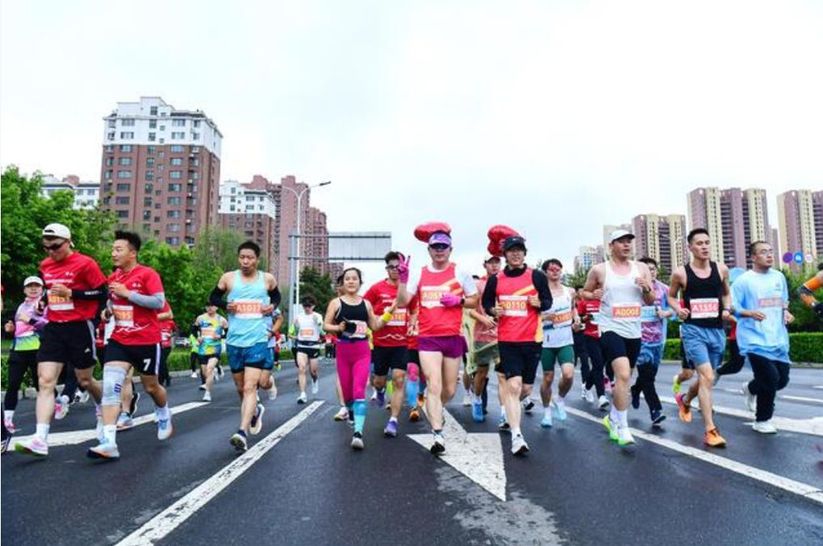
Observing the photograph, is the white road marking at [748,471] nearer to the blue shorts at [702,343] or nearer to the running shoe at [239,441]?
the blue shorts at [702,343]

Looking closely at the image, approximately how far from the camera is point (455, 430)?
7590mm

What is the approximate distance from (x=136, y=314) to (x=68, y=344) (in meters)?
0.79

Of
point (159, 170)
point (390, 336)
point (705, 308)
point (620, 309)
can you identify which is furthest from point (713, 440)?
point (159, 170)

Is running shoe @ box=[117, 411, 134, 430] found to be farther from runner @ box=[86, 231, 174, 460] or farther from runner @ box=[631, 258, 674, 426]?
runner @ box=[631, 258, 674, 426]

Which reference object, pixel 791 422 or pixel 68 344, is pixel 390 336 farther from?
pixel 791 422

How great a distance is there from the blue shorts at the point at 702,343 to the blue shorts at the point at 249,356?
4786 mm

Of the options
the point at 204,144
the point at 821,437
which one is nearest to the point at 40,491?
the point at 821,437

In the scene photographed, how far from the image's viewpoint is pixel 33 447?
5.77 meters

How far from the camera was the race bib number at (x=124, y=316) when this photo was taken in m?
6.23

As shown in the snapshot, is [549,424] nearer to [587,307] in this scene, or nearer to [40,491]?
[587,307]

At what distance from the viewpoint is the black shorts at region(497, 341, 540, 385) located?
20.5ft

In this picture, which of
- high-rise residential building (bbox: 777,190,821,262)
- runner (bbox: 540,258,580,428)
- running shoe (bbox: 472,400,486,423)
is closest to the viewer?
runner (bbox: 540,258,580,428)

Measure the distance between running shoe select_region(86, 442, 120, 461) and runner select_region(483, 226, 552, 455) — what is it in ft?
13.0

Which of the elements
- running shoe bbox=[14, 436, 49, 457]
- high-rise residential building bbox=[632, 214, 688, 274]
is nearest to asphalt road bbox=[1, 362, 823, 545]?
running shoe bbox=[14, 436, 49, 457]
